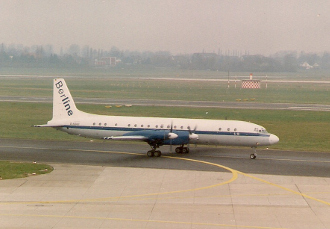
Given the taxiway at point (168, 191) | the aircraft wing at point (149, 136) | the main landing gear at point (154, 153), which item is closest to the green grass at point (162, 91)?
the main landing gear at point (154, 153)

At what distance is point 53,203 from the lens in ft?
70.3

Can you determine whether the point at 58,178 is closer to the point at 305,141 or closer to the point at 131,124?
the point at 131,124

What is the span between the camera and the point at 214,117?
57406 mm

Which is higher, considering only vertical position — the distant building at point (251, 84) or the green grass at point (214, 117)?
the distant building at point (251, 84)

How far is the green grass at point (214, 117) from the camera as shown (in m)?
43.4

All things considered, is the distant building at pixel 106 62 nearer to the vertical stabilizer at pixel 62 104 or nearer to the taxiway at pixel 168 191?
the vertical stabilizer at pixel 62 104

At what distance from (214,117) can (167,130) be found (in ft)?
77.0

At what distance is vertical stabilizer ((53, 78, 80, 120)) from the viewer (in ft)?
122

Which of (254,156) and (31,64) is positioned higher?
(31,64)

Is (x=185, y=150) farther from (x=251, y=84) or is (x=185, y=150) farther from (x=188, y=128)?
(x=251, y=84)

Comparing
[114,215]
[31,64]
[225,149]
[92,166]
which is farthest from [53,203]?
[31,64]

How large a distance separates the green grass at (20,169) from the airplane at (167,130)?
5835 mm

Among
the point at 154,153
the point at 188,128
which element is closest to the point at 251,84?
the point at 188,128

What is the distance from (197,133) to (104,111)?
96.5 ft
